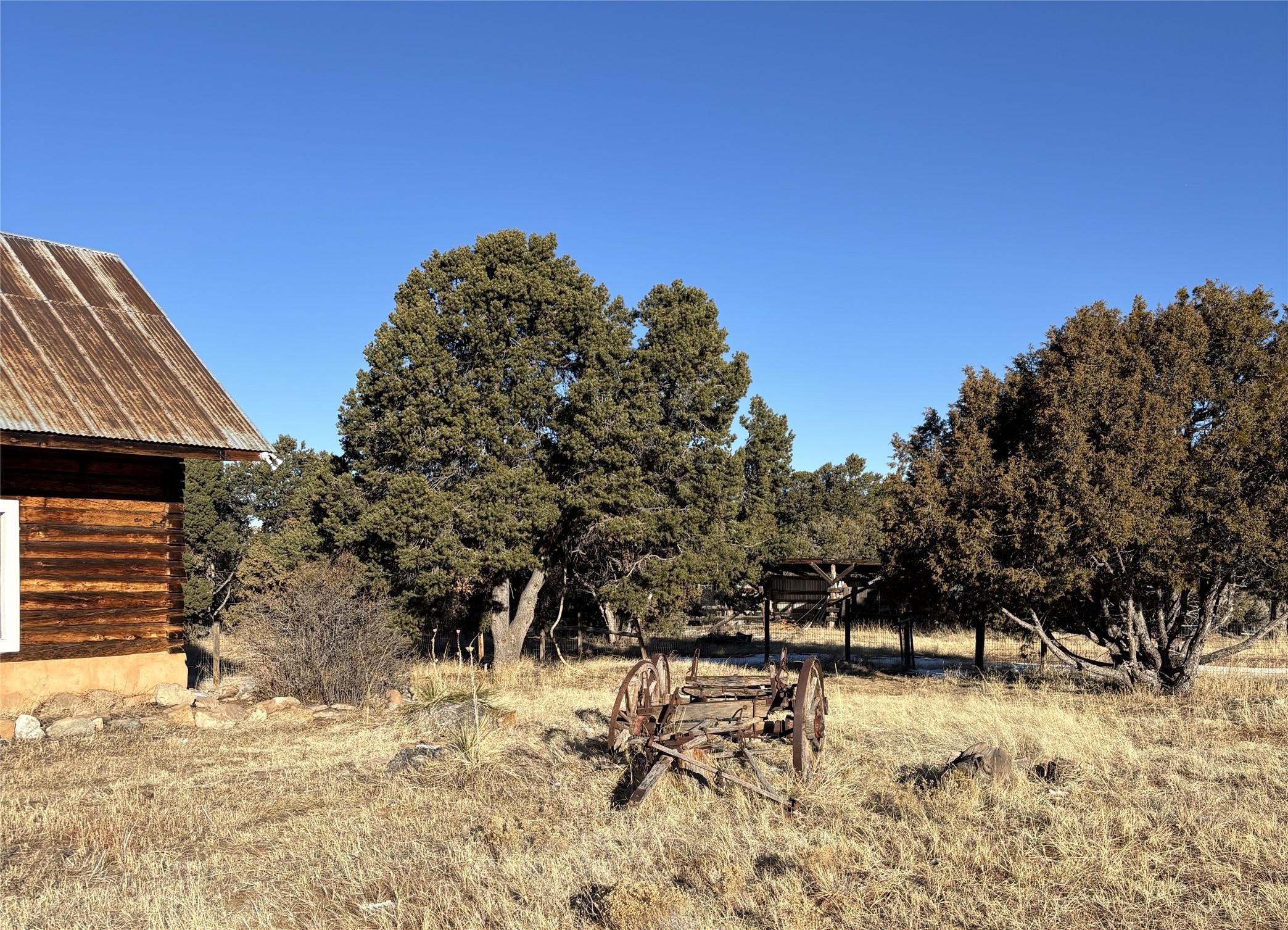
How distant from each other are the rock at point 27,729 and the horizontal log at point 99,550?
82.4 inches

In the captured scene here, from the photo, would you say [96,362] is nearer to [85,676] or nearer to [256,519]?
[85,676]

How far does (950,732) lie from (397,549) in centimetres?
1159

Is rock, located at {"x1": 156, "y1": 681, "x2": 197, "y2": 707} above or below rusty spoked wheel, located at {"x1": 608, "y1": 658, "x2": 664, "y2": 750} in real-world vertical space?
below

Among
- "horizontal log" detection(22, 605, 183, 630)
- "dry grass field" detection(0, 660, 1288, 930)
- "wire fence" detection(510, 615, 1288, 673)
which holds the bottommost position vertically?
"wire fence" detection(510, 615, 1288, 673)

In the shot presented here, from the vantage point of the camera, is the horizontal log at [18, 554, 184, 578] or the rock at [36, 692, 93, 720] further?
the horizontal log at [18, 554, 184, 578]

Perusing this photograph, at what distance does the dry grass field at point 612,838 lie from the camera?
582cm

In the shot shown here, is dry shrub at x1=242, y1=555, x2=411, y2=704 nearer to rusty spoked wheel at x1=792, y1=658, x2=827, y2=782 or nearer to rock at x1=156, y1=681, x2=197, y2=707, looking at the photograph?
rock at x1=156, y1=681, x2=197, y2=707

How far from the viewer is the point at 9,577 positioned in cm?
1178

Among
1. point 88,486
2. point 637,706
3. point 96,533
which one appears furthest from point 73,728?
point 637,706

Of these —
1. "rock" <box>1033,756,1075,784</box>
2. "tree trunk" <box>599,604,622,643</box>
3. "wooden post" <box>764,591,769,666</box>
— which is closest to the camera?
"rock" <box>1033,756,1075,784</box>

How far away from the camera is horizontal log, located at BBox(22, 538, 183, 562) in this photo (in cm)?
1207

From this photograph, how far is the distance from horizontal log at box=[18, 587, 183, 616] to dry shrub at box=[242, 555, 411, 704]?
1593 millimetres

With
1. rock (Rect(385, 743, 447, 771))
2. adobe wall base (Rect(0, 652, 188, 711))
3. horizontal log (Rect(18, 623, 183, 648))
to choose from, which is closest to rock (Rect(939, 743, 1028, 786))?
rock (Rect(385, 743, 447, 771))

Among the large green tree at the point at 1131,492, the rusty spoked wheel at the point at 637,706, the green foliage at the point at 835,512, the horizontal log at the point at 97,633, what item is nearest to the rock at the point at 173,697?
the horizontal log at the point at 97,633
